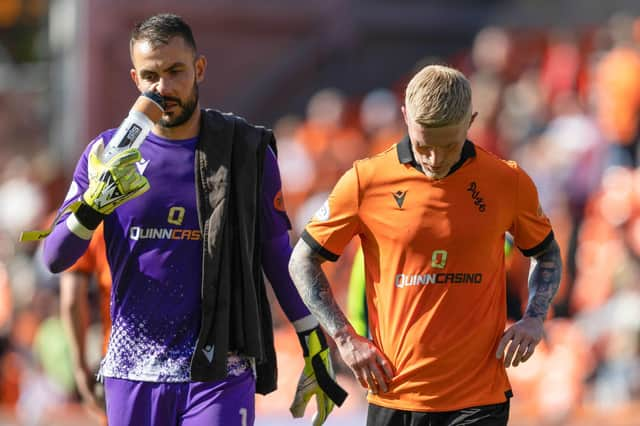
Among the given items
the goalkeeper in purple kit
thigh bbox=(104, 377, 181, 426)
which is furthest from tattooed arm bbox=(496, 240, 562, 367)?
thigh bbox=(104, 377, 181, 426)

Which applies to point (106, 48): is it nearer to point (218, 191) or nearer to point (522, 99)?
point (522, 99)

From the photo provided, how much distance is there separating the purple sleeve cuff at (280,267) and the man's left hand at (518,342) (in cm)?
91

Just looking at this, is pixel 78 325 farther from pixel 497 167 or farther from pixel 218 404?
pixel 497 167

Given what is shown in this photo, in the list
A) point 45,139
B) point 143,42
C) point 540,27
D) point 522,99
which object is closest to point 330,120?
point 522,99

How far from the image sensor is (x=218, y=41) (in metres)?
20.0

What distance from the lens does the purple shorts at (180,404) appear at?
16.5 feet

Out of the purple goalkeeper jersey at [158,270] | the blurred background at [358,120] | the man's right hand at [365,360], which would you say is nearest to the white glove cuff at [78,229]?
the purple goalkeeper jersey at [158,270]

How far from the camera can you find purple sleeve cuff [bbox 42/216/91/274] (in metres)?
4.93

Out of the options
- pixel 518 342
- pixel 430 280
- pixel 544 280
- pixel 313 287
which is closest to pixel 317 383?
pixel 313 287

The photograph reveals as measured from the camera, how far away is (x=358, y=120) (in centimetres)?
1666

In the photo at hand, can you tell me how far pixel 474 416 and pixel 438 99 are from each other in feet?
4.03

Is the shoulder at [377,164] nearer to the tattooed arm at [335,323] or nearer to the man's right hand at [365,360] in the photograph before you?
the tattooed arm at [335,323]

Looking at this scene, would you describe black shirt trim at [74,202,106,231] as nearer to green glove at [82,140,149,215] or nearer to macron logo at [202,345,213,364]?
green glove at [82,140,149,215]

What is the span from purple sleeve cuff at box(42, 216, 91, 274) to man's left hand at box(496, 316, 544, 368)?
163 cm
